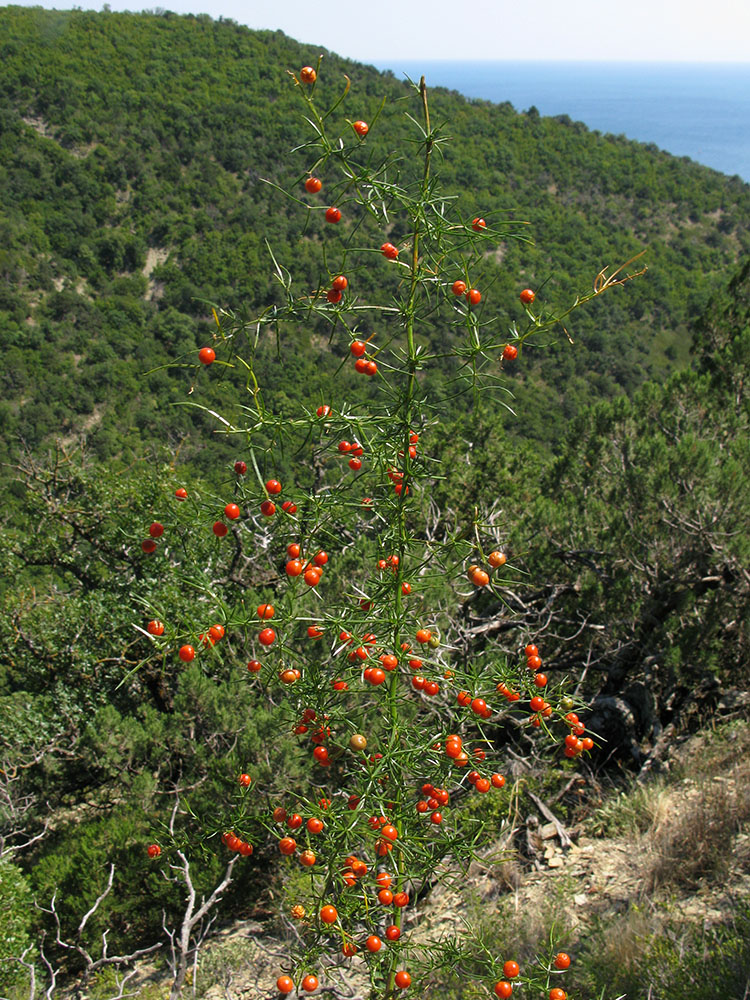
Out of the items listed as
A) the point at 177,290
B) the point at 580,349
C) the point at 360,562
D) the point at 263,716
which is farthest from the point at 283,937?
the point at 177,290

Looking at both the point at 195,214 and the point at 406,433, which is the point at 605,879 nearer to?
the point at 406,433

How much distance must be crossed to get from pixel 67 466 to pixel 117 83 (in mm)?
50250

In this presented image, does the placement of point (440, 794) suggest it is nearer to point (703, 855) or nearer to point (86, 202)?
point (703, 855)

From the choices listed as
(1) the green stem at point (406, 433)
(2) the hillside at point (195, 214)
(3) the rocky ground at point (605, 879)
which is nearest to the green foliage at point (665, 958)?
(3) the rocky ground at point (605, 879)

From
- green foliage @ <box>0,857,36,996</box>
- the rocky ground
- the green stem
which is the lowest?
green foliage @ <box>0,857,36,996</box>

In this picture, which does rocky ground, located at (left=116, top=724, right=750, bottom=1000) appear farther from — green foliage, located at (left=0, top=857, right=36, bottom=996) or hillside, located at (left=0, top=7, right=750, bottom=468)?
hillside, located at (left=0, top=7, right=750, bottom=468)

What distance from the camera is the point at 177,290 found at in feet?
112

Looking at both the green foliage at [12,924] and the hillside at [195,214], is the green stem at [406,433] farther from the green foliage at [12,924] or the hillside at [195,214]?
the hillside at [195,214]

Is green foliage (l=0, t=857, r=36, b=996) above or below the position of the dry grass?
below

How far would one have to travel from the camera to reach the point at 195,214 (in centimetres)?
3803

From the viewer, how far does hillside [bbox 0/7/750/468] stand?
1131 inches

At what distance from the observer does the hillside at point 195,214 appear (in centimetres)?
2873

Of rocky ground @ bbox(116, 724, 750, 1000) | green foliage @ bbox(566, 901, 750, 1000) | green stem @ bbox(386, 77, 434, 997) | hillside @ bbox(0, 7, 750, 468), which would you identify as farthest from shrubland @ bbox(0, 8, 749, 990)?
hillside @ bbox(0, 7, 750, 468)

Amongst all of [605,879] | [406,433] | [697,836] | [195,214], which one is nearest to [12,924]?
[605,879]
